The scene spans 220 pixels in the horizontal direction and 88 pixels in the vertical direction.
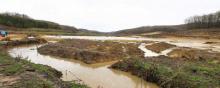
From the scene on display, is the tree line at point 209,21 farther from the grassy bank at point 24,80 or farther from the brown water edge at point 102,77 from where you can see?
the grassy bank at point 24,80

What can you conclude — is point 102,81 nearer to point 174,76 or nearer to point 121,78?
point 121,78

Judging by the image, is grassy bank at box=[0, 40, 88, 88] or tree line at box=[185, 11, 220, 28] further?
tree line at box=[185, 11, 220, 28]

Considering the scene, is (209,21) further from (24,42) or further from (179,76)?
(179,76)

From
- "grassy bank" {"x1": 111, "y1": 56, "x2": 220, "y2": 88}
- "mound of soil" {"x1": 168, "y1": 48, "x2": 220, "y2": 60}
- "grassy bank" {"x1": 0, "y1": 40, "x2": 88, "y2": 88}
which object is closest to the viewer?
"grassy bank" {"x1": 0, "y1": 40, "x2": 88, "y2": 88}

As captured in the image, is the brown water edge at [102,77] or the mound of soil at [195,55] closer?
the brown water edge at [102,77]

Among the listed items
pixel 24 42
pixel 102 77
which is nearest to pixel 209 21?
pixel 24 42

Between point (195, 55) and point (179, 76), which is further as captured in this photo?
point (195, 55)

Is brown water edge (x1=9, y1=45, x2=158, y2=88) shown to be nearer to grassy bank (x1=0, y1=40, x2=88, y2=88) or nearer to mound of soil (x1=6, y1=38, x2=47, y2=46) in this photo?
grassy bank (x1=0, y1=40, x2=88, y2=88)

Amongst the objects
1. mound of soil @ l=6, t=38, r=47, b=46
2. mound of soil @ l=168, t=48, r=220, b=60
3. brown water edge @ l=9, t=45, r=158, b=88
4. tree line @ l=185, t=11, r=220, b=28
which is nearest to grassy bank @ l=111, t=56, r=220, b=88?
brown water edge @ l=9, t=45, r=158, b=88

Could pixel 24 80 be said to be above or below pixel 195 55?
above

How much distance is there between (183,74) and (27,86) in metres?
7.96

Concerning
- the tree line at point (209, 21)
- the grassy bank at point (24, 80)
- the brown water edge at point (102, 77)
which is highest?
the tree line at point (209, 21)

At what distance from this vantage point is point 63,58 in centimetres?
2502

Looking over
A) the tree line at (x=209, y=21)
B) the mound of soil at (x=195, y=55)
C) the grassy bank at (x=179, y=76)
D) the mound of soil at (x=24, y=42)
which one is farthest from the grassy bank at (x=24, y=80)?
the tree line at (x=209, y=21)
